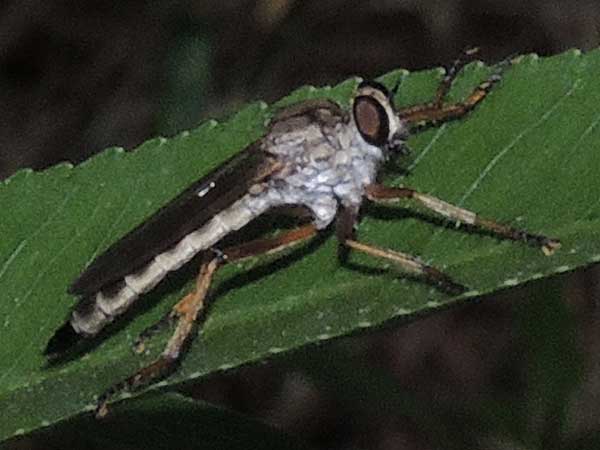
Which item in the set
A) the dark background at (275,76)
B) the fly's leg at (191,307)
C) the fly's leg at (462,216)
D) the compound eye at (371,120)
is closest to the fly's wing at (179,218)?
the fly's leg at (191,307)

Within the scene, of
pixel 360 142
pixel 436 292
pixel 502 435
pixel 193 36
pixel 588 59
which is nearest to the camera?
pixel 436 292

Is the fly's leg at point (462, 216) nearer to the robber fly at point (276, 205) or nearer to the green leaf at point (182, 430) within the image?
the robber fly at point (276, 205)

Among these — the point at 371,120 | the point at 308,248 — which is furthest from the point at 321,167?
the point at 308,248

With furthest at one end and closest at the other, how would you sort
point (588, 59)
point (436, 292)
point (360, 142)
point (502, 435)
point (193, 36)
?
point (193, 36), point (502, 435), point (360, 142), point (588, 59), point (436, 292)

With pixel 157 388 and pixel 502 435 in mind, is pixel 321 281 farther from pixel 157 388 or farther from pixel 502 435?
pixel 502 435

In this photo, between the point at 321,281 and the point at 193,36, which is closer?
the point at 321,281

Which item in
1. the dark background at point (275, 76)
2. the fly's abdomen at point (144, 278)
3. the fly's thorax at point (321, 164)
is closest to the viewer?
the fly's abdomen at point (144, 278)

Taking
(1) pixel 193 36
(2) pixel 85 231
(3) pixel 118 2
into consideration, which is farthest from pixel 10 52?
(2) pixel 85 231
